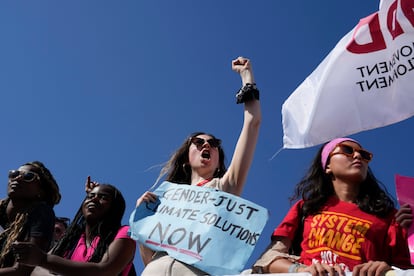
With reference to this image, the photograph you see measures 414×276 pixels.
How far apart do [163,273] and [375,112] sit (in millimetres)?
2156

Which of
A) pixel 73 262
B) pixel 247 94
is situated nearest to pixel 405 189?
pixel 247 94

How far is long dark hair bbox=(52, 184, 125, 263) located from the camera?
4738mm

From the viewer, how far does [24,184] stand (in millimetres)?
5148

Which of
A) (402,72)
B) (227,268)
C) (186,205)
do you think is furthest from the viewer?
(402,72)

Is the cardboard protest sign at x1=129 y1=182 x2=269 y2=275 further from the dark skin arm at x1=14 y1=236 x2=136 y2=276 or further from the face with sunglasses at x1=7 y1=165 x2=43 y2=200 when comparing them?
the face with sunglasses at x1=7 y1=165 x2=43 y2=200

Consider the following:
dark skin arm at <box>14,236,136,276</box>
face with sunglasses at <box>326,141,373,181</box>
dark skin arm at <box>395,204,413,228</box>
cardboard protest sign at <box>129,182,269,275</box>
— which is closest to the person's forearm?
dark skin arm at <box>14,236,136,276</box>

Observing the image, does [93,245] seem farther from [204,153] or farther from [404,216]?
[404,216]

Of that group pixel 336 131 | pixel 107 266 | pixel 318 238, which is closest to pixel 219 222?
pixel 318 238

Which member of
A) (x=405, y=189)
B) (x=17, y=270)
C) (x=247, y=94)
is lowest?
(x=17, y=270)

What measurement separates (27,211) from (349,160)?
2.43 meters

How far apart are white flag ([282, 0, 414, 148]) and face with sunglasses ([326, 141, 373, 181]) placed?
0.41 meters

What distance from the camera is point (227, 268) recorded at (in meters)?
3.83

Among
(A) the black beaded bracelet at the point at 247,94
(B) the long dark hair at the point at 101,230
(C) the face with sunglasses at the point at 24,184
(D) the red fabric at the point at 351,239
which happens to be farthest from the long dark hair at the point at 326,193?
(C) the face with sunglasses at the point at 24,184

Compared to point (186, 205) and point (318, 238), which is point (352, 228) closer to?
point (318, 238)
